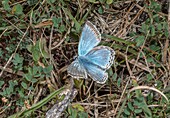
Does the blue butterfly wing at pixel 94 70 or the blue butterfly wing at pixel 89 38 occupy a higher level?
the blue butterfly wing at pixel 89 38

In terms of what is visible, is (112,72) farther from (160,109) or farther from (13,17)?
(13,17)

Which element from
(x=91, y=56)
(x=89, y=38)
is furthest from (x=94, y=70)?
(x=89, y=38)

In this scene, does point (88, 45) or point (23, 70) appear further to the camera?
point (23, 70)

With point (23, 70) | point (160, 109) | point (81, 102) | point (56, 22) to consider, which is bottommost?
point (160, 109)

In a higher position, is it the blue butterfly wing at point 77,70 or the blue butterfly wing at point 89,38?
the blue butterfly wing at point 89,38

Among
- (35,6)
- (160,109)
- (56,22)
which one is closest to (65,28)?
(56,22)

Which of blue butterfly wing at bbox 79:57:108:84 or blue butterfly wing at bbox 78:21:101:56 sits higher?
blue butterfly wing at bbox 78:21:101:56
